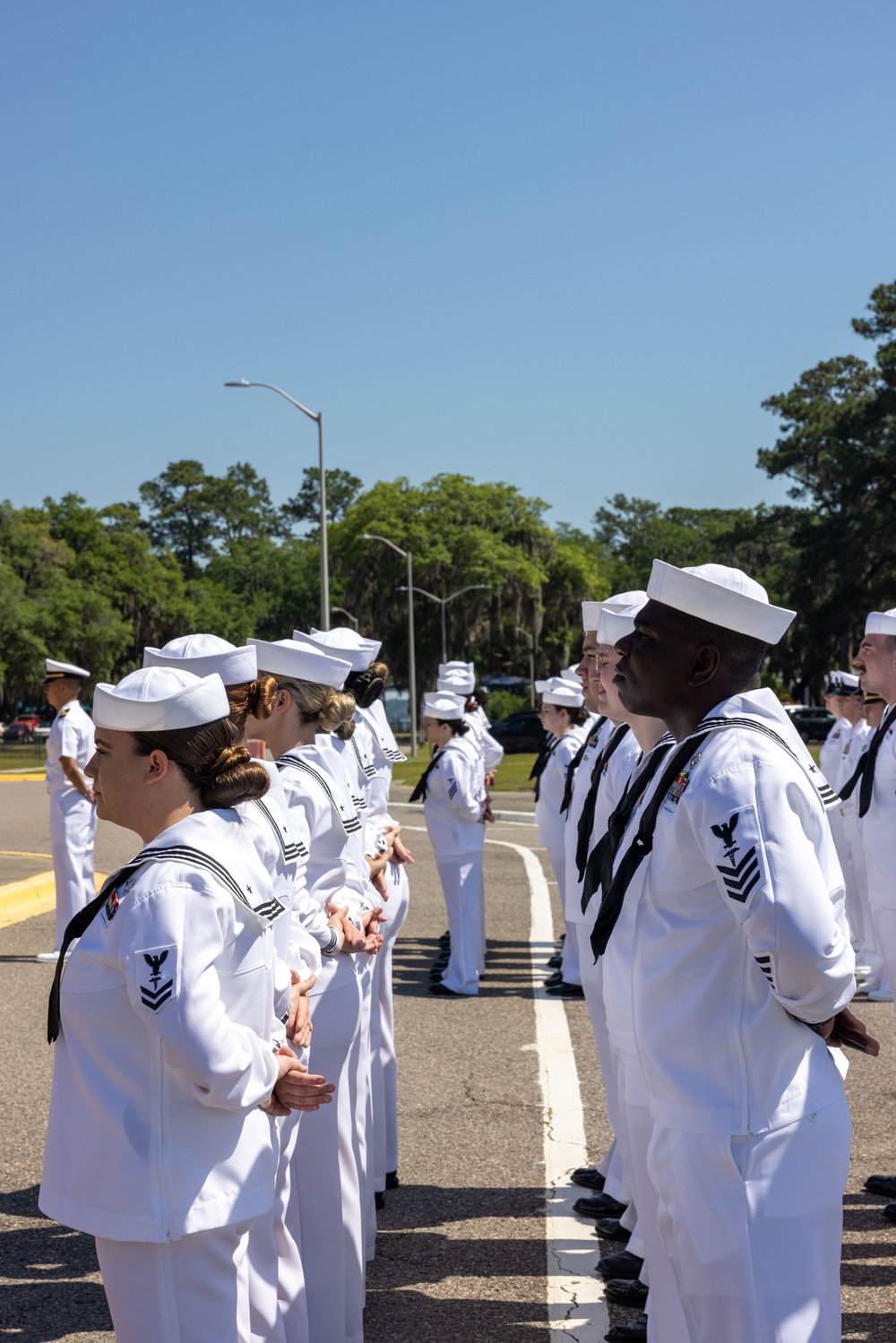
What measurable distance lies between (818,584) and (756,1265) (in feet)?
165

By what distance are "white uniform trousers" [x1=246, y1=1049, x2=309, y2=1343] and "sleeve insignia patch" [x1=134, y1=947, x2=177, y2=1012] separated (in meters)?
1.01

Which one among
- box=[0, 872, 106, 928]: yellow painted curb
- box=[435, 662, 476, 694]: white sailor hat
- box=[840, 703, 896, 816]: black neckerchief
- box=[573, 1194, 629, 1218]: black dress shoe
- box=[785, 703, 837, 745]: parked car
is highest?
box=[840, 703, 896, 816]: black neckerchief

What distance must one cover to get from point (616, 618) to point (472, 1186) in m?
2.58

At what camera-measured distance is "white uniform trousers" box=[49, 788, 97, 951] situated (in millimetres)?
10328

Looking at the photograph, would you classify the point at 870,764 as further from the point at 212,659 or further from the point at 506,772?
the point at 506,772

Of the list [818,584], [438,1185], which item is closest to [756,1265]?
[438,1185]

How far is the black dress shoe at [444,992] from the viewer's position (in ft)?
30.9

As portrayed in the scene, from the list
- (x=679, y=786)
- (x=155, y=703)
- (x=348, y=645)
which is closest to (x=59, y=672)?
(x=348, y=645)

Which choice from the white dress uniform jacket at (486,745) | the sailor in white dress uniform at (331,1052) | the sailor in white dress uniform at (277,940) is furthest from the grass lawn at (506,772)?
the sailor in white dress uniform at (277,940)

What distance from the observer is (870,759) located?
5945 millimetres

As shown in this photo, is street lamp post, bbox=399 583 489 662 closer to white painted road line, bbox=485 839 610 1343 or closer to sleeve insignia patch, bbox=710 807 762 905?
white painted road line, bbox=485 839 610 1343

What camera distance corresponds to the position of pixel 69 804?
1041cm

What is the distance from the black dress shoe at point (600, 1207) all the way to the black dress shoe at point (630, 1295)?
0.69m

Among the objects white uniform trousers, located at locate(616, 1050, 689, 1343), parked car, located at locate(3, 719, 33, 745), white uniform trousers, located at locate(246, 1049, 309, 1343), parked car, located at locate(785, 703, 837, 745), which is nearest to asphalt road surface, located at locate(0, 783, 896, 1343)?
white uniform trousers, located at locate(246, 1049, 309, 1343)
